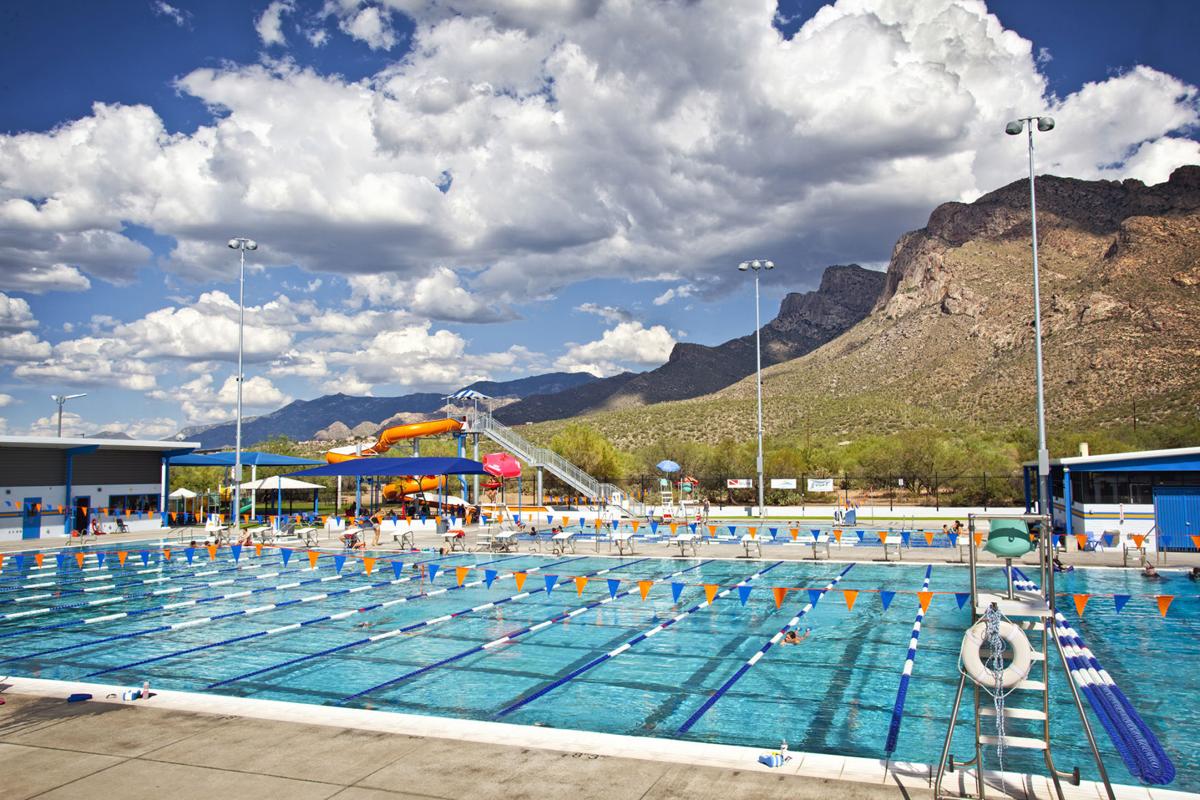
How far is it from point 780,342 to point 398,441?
13507 cm

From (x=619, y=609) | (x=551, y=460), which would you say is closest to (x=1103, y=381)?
(x=551, y=460)

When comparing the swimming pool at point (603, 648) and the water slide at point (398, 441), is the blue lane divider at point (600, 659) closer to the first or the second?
the swimming pool at point (603, 648)

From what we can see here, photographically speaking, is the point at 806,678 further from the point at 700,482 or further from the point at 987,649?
the point at 700,482

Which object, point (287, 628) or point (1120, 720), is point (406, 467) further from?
→ point (1120, 720)

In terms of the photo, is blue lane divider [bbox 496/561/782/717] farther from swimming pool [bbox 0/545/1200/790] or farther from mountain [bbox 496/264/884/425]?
mountain [bbox 496/264/884/425]

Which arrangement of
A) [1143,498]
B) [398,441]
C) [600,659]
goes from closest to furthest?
1. [600,659]
2. [1143,498]
3. [398,441]

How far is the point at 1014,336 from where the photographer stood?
3273 inches

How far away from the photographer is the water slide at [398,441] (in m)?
44.4

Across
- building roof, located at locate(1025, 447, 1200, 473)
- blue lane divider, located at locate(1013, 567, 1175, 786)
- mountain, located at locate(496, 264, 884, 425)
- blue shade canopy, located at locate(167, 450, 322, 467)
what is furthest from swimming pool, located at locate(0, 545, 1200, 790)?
mountain, located at locate(496, 264, 884, 425)

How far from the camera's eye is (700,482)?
2069 inches

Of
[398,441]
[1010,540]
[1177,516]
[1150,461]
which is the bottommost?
[1177,516]

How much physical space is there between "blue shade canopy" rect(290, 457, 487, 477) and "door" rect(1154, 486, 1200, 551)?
2350cm

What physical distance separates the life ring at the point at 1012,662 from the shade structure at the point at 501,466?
31.9 meters

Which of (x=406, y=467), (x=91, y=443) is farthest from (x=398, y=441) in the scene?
(x=91, y=443)
